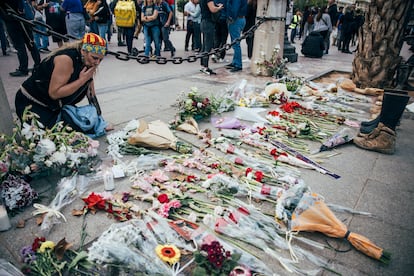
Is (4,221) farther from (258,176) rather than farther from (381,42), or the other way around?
(381,42)

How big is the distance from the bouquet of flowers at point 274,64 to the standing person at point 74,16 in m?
4.20

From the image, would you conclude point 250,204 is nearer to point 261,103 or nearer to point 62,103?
point 62,103

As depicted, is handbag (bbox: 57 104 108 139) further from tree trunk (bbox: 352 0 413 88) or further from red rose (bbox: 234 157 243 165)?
tree trunk (bbox: 352 0 413 88)

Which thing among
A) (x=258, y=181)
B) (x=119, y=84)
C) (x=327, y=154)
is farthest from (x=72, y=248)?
(x=119, y=84)

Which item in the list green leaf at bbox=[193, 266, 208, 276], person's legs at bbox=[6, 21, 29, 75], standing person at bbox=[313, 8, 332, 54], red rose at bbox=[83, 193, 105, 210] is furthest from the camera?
standing person at bbox=[313, 8, 332, 54]

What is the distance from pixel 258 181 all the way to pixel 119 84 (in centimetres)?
416

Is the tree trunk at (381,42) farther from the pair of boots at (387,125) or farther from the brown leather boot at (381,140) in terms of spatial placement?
the brown leather boot at (381,140)

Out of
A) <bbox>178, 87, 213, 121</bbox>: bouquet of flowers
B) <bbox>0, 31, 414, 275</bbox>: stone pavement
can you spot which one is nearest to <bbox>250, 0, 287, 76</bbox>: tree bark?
<bbox>0, 31, 414, 275</bbox>: stone pavement

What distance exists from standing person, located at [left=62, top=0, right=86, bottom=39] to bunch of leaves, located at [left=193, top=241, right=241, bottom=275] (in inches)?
272

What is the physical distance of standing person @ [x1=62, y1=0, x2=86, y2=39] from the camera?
695 centimetres

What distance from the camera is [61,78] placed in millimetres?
2994

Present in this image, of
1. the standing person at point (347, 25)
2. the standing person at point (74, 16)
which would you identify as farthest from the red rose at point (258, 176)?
the standing person at point (347, 25)

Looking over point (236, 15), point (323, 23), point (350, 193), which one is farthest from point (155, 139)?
point (323, 23)

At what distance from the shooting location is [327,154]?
131 inches
